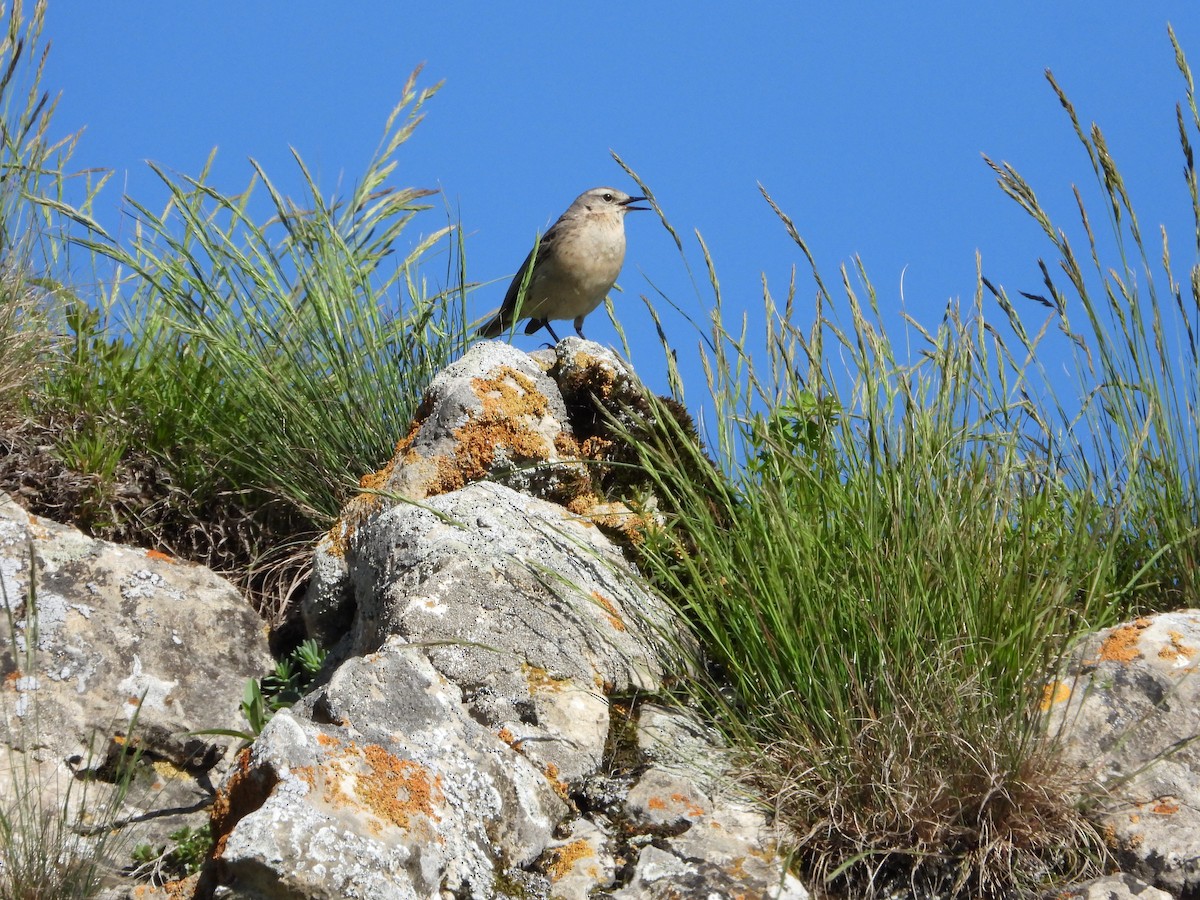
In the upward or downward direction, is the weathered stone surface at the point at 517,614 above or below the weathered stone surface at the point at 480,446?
below

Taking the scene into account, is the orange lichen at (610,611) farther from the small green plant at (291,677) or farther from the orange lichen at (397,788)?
the small green plant at (291,677)

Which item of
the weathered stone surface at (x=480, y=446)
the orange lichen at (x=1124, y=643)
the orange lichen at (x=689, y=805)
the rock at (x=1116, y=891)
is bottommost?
the rock at (x=1116, y=891)

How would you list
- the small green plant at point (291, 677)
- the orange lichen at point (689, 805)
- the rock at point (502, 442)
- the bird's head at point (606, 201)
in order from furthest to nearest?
the bird's head at point (606, 201), the rock at point (502, 442), the small green plant at point (291, 677), the orange lichen at point (689, 805)

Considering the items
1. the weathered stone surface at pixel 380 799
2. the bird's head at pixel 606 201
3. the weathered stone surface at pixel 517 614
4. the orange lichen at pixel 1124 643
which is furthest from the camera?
the bird's head at pixel 606 201

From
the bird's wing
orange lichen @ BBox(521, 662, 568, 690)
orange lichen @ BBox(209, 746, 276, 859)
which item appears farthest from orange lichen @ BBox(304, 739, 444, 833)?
the bird's wing

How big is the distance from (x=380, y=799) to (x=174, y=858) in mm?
1037

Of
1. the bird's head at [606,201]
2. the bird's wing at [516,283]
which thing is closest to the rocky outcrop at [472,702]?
the bird's wing at [516,283]

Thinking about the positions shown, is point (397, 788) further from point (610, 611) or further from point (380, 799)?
point (610, 611)

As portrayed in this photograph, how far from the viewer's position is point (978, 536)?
3.26 metres

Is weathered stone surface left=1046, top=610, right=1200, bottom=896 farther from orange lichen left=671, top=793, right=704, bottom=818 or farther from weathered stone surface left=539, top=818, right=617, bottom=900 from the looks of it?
weathered stone surface left=539, top=818, right=617, bottom=900

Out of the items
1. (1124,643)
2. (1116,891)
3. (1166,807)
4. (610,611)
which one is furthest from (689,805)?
(1124,643)

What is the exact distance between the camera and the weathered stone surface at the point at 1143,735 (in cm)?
291

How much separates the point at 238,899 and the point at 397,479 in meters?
1.96

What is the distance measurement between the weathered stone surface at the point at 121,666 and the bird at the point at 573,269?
3264 mm
